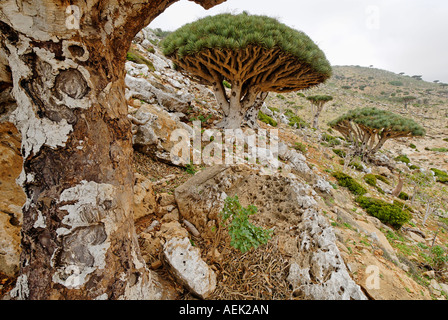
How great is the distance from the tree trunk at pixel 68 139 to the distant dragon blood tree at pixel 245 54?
4.86 metres

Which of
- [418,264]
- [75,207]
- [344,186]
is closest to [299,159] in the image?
[344,186]

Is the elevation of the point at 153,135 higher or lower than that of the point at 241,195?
higher

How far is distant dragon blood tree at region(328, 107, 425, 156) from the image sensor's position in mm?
13633

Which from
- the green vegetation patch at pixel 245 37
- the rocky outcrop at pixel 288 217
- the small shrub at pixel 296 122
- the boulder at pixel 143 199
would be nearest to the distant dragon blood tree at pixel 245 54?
the green vegetation patch at pixel 245 37

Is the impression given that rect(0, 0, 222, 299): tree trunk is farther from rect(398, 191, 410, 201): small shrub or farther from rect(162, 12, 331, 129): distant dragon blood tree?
rect(398, 191, 410, 201): small shrub

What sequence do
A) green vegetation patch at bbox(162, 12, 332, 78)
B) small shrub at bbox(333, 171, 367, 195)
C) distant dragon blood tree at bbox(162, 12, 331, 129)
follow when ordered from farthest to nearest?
small shrub at bbox(333, 171, 367, 195) < distant dragon blood tree at bbox(162, 12, 331, 129) < green vegetation patch at bbox(162, 12, 332, 78)

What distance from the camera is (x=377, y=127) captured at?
44.8 feet

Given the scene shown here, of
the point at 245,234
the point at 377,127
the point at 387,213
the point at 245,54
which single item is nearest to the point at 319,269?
the point at 245,234

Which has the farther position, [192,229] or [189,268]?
[192,229]

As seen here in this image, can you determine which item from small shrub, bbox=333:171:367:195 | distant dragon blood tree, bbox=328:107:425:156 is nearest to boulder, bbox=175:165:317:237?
small shrub, bbox=333:171:367:195

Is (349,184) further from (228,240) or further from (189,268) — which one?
(189,268)

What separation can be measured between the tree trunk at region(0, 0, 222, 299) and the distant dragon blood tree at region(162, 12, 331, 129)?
4.86 metres

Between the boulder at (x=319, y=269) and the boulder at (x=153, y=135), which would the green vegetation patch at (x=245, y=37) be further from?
the boulder at (x=319, y=269)

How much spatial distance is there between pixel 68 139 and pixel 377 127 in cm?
1739
